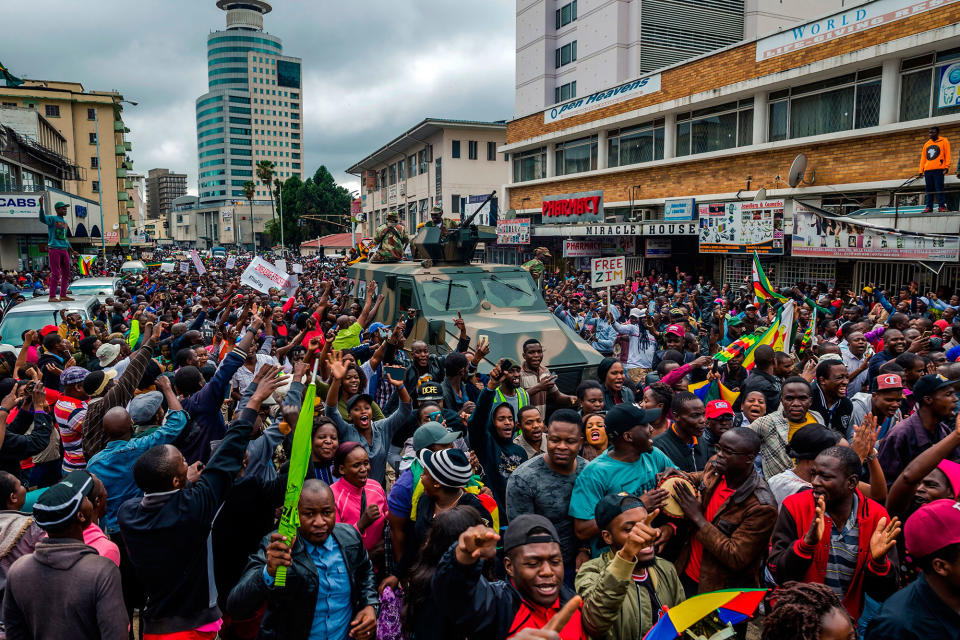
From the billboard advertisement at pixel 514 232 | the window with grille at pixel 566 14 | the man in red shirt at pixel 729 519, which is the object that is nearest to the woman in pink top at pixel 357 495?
the man in red shirt at pixel 729 519

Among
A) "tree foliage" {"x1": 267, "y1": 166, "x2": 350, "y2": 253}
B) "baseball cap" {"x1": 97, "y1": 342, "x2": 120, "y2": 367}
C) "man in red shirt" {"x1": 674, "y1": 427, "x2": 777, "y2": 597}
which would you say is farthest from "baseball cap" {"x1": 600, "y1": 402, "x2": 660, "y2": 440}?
"tree foliage" {"x1": 267, "y1": 166, "x2": 350, "y2": 253}

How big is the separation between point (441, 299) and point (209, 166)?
146 m

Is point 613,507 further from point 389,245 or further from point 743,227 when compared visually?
point 743,227

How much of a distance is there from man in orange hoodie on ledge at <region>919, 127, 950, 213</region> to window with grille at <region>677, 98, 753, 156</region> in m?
6.73

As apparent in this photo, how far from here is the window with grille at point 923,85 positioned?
15.6m

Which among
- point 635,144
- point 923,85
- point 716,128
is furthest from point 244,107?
point 923,85

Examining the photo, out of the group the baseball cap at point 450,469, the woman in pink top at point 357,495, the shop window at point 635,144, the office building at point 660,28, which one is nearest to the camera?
the baseball cap at point 450,469

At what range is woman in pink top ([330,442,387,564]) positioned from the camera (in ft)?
11.9

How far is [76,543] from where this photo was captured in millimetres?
2732

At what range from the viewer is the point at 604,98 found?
1013 inches

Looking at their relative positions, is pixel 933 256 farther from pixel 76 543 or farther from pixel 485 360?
pixel 76 543

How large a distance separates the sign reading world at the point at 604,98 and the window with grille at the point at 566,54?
335 inches

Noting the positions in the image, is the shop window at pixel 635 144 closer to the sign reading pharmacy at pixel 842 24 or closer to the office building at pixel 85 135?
the sign reading pharmacy at pixel 842 24

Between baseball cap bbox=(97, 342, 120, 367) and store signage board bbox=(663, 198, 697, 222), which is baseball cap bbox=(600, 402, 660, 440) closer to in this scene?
baseball cap bbox=(97, 342, 120, 367)
